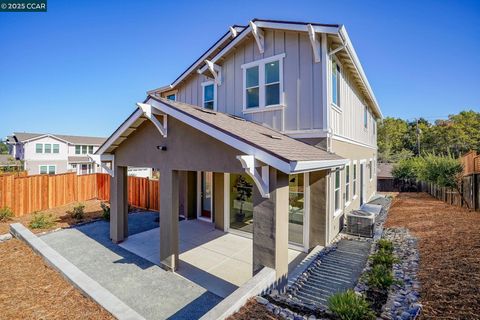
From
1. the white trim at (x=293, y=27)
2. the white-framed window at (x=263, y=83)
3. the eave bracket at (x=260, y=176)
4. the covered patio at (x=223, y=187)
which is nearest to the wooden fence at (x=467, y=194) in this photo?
the covered patio at (x=223, y=187)

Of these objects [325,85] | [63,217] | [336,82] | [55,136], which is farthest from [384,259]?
[55,136]

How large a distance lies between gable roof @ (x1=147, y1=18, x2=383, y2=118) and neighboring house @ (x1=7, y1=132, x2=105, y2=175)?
27.8m

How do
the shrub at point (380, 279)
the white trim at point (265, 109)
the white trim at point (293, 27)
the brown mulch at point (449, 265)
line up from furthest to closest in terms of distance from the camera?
the white trim at point (265, 109) < the white trim at point (293, 27) < the shrub at point (380, 279) < the brown mulch at point (449, 265)

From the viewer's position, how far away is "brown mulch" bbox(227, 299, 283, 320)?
11.3ft

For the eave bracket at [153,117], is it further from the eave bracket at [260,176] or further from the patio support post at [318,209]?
the patio support post at [318,209]

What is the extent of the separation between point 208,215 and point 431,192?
60.9 feet

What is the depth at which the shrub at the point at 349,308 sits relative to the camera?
349 centimetres

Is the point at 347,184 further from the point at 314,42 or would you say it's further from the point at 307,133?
the point at 314,42

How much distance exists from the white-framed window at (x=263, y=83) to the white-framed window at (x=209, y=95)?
5.81 feet

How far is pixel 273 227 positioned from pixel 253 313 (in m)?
1.44

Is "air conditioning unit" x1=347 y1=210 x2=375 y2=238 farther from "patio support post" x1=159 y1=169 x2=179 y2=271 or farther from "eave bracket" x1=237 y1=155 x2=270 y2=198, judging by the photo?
"patio support post" x1=159 y1=169 x2=179 y2=271

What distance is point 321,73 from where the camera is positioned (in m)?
7.12

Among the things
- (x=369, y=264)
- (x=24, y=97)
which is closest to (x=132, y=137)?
(x=369, y=264)

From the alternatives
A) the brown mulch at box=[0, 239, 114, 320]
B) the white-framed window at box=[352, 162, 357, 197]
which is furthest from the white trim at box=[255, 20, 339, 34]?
the brown mulch at box=[0, 239, 114, 320]
